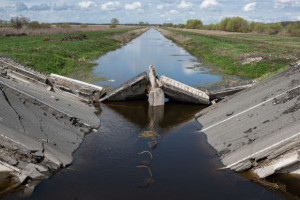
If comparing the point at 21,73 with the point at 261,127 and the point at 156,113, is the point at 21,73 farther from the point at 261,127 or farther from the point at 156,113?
the point at 261,127

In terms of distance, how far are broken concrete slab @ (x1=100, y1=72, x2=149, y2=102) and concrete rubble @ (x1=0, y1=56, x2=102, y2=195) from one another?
83cm

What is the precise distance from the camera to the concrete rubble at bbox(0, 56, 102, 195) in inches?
294

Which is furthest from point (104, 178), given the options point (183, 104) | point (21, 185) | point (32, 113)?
point (183, 104)

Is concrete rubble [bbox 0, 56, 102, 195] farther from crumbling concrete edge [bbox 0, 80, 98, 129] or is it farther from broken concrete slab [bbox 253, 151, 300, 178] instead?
broken concrete slab [bbox 253, 151, 300, 178]

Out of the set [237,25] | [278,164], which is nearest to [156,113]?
[278,164]

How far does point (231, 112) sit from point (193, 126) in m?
1.79

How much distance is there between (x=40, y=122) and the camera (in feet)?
31.6

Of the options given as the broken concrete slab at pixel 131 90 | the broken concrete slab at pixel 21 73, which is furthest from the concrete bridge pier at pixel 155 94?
the broken concrete slab at pixel 21 73

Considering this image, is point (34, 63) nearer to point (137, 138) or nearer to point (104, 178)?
point (137, 138)

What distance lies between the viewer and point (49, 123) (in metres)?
9.99

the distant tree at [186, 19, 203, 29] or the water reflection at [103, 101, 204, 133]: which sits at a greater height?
the distant tree at [186, 19, 203, 29]

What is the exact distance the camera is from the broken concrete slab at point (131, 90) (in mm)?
14883

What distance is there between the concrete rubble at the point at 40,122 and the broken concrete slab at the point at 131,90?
2.72ft

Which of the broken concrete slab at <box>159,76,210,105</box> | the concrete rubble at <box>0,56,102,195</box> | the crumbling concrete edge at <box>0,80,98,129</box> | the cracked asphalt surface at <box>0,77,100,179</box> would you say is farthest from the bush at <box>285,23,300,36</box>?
the crumbling concrete edge at <box>0,80,98,129</box>
